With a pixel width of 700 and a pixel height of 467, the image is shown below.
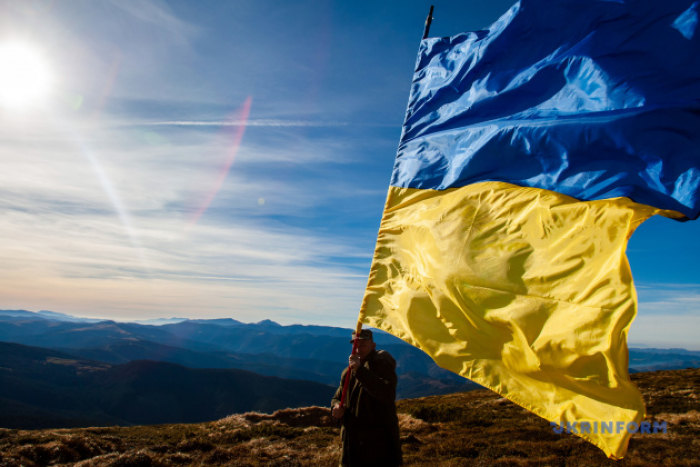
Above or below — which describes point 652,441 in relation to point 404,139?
below

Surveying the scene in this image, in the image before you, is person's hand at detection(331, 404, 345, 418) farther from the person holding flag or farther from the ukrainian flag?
the ukrainian flag

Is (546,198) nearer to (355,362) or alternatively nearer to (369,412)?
(355,362)

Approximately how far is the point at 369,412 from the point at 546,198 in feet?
14.2

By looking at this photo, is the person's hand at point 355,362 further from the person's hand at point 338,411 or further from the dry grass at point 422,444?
the dry grass at point 422,444

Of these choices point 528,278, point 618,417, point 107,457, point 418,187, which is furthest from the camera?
point 107,457

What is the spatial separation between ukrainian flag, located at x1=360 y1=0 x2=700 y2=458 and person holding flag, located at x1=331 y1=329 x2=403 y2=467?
0.80 metres

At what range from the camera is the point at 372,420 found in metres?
6.47

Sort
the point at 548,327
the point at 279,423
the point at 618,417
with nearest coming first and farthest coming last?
1. the point at 618,417
2. the point at 548,327
3. the point at 279,423

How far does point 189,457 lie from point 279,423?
802 centimetres

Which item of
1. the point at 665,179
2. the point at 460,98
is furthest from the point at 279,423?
the point at 665,179

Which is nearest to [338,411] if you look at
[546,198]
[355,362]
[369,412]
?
[369,412]

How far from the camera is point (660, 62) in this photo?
5062 millimetres

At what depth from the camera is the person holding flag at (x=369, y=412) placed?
20.7 feet

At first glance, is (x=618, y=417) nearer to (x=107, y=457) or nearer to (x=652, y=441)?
(x=652, y=441)
